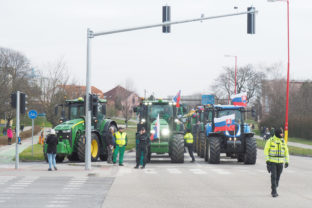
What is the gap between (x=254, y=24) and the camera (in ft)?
64.7

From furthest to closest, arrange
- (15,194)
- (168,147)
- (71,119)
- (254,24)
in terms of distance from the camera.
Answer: (71,119)
(168,147)
(254,24)
(15,194)

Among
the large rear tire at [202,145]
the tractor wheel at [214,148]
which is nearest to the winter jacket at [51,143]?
the tractor wheel at [214,148]

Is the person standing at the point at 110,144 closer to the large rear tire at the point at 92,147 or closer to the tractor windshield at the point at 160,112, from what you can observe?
the large rear tire at the point at 92,147

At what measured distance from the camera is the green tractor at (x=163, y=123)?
24.5m

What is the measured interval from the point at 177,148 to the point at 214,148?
1.68 metres

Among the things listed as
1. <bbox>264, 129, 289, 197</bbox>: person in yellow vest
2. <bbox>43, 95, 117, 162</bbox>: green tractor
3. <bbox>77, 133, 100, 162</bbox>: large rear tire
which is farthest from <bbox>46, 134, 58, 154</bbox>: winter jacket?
<bbox>264, 129, 289, 197</bbox>: person in yellow vest

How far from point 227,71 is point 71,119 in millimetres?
67998

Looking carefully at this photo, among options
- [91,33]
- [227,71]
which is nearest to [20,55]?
[227,71]

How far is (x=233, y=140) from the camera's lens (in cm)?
2439

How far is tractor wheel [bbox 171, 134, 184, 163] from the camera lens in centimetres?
2384

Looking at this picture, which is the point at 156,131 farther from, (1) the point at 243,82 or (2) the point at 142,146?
(1) the point at 243,82

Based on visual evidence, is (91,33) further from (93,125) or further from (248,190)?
(248,190)

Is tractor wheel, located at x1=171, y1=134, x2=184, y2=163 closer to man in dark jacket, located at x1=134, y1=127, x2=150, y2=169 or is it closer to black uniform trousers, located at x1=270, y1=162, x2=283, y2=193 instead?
man in dark jacket, located at x1=134, y1=127, x2=150, y2=169

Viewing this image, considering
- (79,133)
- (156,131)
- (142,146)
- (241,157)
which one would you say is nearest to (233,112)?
(241,157)
